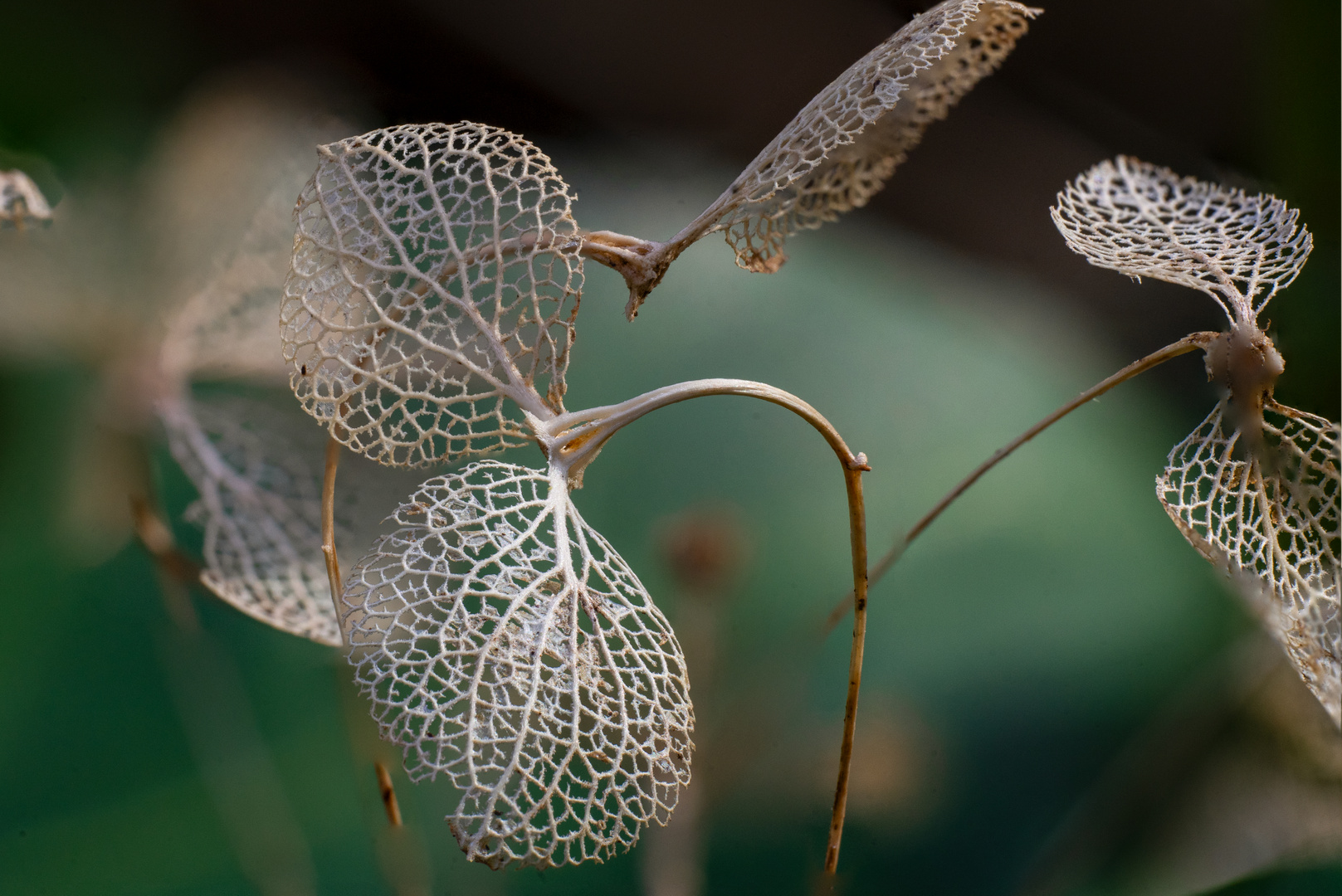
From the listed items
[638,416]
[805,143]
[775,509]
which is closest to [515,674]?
[638,416]

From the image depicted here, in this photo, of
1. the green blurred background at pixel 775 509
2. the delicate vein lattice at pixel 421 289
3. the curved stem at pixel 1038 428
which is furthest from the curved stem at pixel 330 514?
the curved stem at pixel 1038 428

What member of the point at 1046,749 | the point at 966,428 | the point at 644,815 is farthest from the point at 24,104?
the point at 1046,749

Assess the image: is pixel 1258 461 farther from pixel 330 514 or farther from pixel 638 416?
pixel 330 514

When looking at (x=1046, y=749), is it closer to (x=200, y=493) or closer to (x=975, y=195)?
(x=975, y=195)

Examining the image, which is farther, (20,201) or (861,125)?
(20,201)

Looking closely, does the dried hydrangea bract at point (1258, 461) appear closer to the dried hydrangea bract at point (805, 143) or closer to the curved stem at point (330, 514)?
the dried hydrangea bract at point (805, 143)

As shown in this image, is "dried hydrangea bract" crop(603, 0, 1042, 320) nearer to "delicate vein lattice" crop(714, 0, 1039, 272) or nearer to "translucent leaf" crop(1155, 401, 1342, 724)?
"delicate vein lattice" crop(714, 0, 1039, 272)

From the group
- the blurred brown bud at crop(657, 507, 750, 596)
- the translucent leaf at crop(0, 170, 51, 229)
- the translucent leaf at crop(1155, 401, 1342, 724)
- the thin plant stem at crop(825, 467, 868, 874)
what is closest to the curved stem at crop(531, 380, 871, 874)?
the thin plant stem at crop(825, 467, 868, 874)
